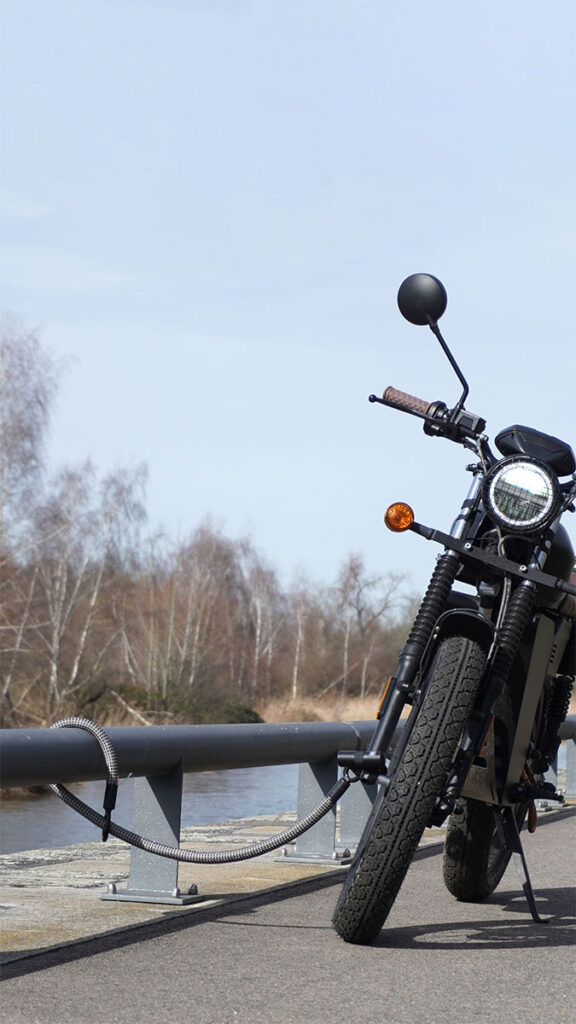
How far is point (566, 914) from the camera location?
6.14m

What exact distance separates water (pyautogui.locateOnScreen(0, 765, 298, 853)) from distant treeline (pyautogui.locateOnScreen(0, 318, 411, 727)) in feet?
38.2

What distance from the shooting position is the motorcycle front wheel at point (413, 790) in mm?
4910

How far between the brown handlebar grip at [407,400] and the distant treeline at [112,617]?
96.4 ft

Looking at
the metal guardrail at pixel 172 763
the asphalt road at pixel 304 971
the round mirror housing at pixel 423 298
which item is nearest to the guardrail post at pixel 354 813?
the metal guardrail at pixel 172 763

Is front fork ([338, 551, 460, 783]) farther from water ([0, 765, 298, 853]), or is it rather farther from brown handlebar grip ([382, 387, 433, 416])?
water ([0, 765, 298, 853])

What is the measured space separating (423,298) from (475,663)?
4.68 feet

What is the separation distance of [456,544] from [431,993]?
5.46 ft

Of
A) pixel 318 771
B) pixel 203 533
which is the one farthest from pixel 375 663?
pixel 318 771

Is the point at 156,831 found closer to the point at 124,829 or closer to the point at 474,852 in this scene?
the point at 124,829

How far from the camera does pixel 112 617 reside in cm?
5581

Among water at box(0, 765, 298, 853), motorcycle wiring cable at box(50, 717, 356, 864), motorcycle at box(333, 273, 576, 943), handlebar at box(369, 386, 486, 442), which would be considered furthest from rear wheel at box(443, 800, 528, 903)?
water at box(0, 765, 298, 853)

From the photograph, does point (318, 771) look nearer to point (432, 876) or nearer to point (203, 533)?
point (432, 876)

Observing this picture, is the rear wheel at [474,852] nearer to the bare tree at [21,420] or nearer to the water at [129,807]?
the water at [129,807]

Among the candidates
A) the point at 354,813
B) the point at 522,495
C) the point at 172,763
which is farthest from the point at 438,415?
the point at 354,813
